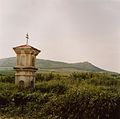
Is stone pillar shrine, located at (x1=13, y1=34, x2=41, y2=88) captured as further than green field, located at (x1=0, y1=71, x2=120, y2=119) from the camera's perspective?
Yes

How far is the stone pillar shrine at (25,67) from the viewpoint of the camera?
1330 cm

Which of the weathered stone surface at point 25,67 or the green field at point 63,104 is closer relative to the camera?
the green field at point 63,104

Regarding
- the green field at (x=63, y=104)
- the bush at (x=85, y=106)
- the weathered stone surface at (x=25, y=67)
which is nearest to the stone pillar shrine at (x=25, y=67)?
the weathered stone surface at (x=25, y=67)

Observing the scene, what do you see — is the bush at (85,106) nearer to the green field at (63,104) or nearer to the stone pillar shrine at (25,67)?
the green field at (63,104)

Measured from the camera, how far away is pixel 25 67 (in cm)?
1323

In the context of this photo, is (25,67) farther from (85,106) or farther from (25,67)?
(85,106)

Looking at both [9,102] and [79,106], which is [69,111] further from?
[9,102]

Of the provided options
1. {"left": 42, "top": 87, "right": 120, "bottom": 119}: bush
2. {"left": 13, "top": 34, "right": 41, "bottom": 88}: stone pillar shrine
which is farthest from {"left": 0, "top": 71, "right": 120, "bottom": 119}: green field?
→ {"left": 13, "top": 34, "right": 41, "bottom": 88}: stone pillar shrine

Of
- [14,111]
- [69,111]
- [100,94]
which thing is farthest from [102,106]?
[14,111]

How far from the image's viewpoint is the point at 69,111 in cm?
993

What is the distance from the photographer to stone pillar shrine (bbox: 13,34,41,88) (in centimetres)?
1330

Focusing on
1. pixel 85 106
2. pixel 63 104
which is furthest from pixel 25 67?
pixel 85 106

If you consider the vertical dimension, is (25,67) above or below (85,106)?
above

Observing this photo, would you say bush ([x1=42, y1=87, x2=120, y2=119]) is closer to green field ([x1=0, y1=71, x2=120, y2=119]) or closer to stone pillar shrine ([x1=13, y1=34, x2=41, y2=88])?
green field ([x1=0, y1=71, x2=120, y2=119])
